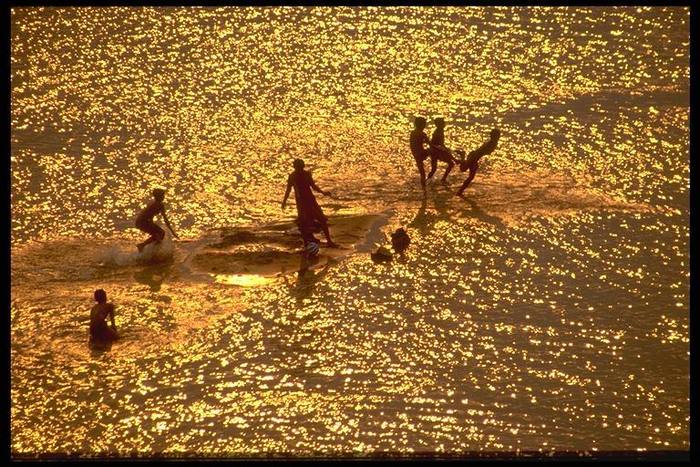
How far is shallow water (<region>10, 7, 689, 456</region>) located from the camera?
13.6m

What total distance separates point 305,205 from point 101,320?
12.3 feet

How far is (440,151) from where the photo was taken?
19500 mm

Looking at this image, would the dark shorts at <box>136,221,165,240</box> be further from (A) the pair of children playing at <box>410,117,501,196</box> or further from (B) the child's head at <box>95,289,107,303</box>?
(A) the pair of children playing at <box>410,117,501,196</box>

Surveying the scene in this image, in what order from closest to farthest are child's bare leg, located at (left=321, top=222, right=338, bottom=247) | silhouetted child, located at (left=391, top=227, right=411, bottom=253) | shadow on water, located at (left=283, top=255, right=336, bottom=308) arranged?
shadow on water, located at (left=283, top=255, right=336, bottom=308), silhouetted child, located at (left=391, top=227, right=411, bottom=253), child's bare leg, located at (left=321, top=222, right=338, bottom=247)

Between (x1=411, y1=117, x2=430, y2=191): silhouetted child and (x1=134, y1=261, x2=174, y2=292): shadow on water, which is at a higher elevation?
(x1=411, y1=117, x2=430, y2=191): silhouetted child

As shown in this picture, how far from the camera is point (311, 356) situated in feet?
48.1

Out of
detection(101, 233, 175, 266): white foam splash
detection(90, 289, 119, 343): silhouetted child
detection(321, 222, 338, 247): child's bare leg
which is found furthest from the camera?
detection(321, 222, 338, 247): child's bare leg

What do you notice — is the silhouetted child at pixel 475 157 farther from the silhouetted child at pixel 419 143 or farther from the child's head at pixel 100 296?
the child's head at pixel 100 296

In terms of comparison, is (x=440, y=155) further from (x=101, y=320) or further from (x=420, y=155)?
(x=101, y=320)

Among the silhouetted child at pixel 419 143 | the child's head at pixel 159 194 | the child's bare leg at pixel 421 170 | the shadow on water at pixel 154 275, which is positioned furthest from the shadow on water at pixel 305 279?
the silhouetted child at pixel 419 143

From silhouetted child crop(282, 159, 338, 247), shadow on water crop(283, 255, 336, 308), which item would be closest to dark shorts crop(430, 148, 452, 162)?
silhouetted child crop(282, 159, 338, 247)

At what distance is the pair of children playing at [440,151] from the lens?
757 inches

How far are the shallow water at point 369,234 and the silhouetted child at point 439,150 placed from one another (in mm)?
471

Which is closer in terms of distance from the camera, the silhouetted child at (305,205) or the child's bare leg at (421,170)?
the silhouetted child at (305,205)
